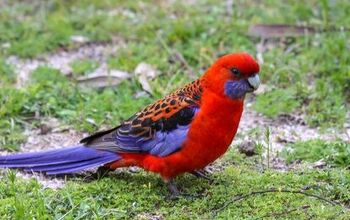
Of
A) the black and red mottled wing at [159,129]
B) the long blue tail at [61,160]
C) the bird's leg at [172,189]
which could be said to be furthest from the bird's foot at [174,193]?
the long blue tail at [61,160]

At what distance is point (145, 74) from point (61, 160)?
6.57 feet

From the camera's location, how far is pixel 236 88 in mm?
5039

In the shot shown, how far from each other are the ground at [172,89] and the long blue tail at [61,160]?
0.23 feet

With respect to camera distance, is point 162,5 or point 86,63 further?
point 162,5

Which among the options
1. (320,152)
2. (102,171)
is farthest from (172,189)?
(320,152)

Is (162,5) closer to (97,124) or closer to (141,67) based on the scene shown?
(141,67)

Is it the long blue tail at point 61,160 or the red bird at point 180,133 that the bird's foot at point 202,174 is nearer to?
the red bird at point 180,133

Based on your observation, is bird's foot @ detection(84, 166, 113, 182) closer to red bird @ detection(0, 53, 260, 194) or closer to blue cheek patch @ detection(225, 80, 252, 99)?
red bird @ detection(0, 53, 260, 194)

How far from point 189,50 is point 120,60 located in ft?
2.21

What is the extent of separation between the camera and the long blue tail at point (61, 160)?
17.5 ft

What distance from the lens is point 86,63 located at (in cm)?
745

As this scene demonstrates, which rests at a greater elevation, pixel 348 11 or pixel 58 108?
pixel 348 11

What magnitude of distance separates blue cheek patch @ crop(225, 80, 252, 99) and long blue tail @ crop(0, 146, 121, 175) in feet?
2.92

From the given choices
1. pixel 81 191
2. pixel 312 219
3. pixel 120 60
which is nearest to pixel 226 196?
pixel 312 219
